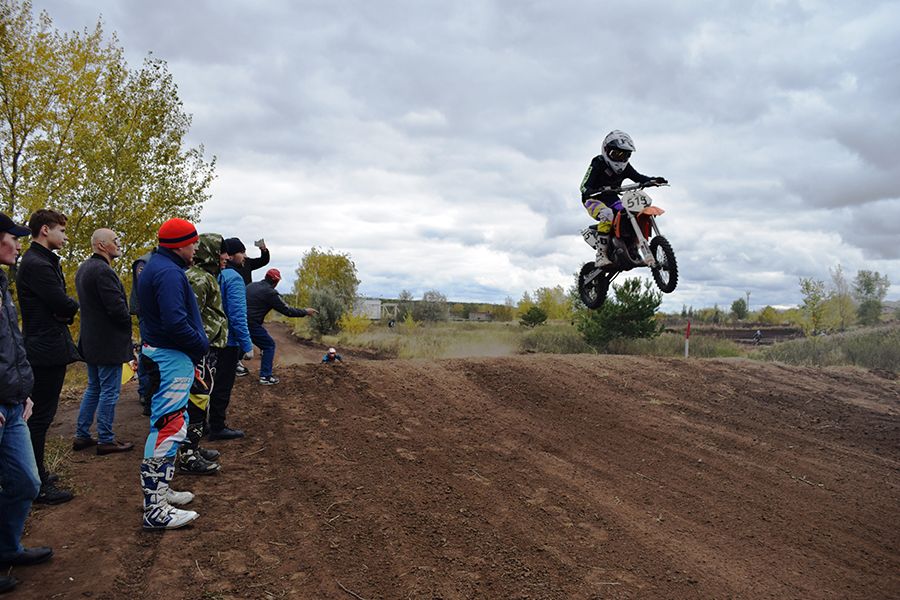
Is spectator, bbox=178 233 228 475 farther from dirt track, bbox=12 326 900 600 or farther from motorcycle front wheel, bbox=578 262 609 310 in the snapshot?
motorcycle front wheel, bbox=578 262 609 310

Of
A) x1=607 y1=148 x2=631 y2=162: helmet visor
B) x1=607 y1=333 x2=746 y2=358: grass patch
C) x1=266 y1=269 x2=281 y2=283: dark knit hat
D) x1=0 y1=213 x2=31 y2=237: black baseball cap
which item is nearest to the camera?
x1=0 y1=213 x2=31 y2=237: black baseball cap

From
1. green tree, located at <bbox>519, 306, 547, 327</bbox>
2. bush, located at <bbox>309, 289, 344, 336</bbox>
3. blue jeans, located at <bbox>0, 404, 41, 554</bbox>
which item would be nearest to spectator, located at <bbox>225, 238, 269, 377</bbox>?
blue jeans, located at <bbox>0, 404, 41, 554</bbox>

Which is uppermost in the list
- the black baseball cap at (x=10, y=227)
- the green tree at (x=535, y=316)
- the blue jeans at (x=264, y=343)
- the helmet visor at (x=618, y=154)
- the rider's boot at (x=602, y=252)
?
the helmet visor at (x=618, y=154)

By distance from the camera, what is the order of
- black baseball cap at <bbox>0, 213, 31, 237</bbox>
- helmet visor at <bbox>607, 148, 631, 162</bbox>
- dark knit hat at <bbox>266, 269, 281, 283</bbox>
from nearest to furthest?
black baseball cap at <bbox>0, 213, 31, 237</bbox> < helmet visor at <bbox>607, 148, 631, 162</bbox> < dark knit hat at <bbox>266, 269, 281, 283</bbox>

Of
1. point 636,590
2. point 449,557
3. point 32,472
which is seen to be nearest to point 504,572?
point 449,557

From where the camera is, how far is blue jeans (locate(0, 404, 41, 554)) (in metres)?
3.74

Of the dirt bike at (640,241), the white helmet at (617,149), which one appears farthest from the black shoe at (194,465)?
the white helmet at (617,149)

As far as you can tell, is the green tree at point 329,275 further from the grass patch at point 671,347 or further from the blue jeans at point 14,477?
the blue jeans at point 14,477

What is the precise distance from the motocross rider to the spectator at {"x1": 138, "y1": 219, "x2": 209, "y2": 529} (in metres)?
4.69

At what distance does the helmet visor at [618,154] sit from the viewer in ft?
21.3

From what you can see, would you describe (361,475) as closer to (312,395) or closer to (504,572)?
(504,572)

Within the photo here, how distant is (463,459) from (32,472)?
427 centimetres

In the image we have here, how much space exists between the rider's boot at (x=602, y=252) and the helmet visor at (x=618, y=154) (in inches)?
37.8

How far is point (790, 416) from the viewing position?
10.8 meters
